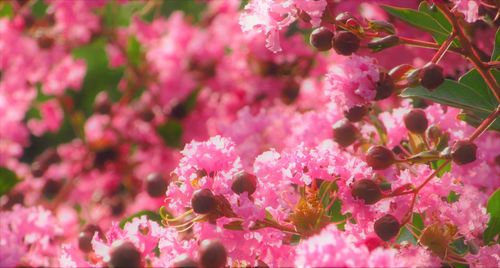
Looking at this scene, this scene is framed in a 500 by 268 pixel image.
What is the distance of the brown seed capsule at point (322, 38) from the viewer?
1.19m

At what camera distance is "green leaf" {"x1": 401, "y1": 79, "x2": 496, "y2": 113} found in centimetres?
126

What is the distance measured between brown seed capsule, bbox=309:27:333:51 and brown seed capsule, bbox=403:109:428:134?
25cm

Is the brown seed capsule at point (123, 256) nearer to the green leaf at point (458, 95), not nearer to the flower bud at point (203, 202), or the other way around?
the flower bud at point (203, 202)

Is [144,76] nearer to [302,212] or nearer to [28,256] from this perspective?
[28,256]

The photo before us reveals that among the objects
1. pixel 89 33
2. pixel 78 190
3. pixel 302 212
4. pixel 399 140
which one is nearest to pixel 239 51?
pixel 89 33

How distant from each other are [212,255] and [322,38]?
15.0 inches

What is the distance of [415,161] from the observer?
1.18 metres

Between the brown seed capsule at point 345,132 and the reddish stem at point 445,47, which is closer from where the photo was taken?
the reddish stem at point 445,47

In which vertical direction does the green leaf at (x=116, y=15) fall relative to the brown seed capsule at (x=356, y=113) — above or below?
below

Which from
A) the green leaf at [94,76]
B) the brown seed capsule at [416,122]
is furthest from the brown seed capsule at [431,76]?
the green leaf at [94,76]

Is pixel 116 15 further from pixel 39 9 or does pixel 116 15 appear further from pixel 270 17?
pixel 270 17

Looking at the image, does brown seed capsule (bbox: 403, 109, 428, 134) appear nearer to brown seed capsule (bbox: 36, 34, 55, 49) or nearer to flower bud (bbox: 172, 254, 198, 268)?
flower bud (bbox: 172, 254, 198, 268)

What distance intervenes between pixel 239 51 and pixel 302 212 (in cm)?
161

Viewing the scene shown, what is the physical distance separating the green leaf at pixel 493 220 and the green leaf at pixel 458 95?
0.20 metres
